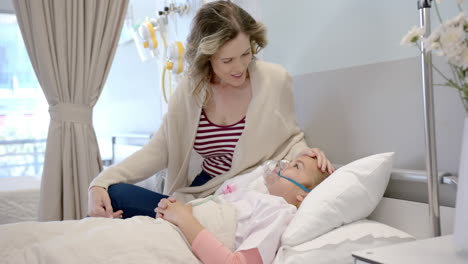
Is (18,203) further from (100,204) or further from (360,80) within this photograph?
(360,80)

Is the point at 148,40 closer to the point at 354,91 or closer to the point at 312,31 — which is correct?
the point at 312,31

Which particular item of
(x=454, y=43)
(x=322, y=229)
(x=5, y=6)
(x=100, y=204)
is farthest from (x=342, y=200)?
(x=5, y=6)

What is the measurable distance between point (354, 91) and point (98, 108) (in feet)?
12.9

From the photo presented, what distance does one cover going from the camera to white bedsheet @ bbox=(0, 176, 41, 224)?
2611 millimetres

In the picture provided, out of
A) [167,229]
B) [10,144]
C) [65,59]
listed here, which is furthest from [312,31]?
[10,144]

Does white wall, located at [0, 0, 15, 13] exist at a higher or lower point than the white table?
higher

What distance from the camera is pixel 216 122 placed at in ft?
6.90

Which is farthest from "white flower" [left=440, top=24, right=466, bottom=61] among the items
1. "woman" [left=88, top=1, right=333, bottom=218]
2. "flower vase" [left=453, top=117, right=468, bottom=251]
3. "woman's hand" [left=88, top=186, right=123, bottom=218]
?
"woman's hand" [left=88, top=186, right=123, bottom=218]

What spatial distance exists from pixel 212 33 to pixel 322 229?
94cm

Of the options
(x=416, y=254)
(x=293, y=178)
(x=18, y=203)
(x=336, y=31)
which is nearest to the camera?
(x=416, y=254)

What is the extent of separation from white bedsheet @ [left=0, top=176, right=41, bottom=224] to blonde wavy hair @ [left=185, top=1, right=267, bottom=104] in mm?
1294

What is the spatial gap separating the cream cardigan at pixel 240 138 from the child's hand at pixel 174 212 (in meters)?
0.45

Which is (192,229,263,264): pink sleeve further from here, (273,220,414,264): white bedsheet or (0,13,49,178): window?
(0,13,49,178): window

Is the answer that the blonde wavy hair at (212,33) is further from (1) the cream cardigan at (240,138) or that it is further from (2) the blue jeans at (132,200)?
(2) the blue jeans at (132,200)
